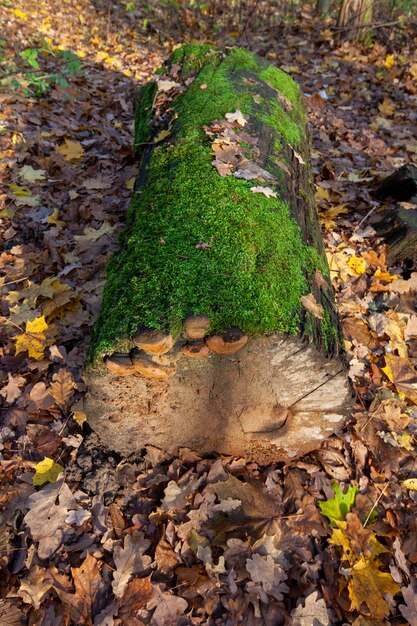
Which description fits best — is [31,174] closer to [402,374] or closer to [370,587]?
[402,374]

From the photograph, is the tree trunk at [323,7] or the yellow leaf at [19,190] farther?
the tree trunk at [323,7]

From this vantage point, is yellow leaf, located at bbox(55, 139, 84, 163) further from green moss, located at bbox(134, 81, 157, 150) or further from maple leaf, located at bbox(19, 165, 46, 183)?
green moss, located at bbox(134, 81, 157, 150)

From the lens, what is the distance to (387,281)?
365 centimetres

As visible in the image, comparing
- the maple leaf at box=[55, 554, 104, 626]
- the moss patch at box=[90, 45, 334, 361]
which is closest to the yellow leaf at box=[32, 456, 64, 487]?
the maple leaf at box=[55, 554, 104, 626]

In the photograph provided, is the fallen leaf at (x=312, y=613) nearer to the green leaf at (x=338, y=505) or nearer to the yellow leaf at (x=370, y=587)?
the yellow leaf at (x=370, y=587)

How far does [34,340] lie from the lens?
3.05 meters

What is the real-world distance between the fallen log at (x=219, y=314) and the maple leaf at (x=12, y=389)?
0.81 metres

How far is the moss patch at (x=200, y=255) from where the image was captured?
1.94 meters

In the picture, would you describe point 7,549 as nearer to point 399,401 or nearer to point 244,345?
point 244,345

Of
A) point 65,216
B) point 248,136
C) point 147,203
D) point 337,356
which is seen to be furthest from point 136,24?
point 337,356

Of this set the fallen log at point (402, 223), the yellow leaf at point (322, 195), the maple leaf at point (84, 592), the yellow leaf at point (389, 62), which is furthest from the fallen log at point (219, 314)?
the yellow leaf at point (389, 62)

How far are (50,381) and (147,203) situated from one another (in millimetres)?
1455

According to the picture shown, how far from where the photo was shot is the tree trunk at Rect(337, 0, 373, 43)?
7.53 meters

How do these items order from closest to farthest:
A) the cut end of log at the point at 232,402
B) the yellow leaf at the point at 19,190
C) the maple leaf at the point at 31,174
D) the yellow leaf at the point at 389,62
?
the cut end of log at the point at 232,402, the yellow leaf at the point at 19,190, the maple leaf at the point at 31,174, the yellow leaf at the point at 389,62
